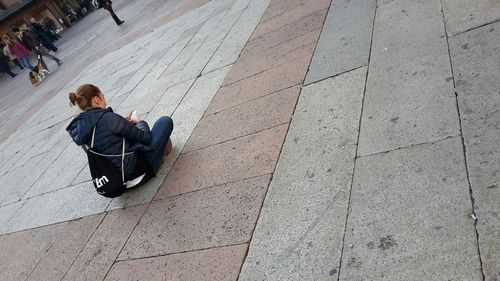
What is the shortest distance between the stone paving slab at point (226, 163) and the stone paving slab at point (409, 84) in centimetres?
91

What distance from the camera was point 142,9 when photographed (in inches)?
659

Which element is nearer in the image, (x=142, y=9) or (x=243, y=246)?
(x=243, y=246)

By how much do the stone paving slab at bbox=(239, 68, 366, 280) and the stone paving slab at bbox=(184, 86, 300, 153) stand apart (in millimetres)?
288

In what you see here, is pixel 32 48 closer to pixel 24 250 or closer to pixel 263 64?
pixel 24 250

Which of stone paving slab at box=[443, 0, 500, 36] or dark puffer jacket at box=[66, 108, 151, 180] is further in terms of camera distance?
dark puffer jacket at box=[66, 108, 151, 180]

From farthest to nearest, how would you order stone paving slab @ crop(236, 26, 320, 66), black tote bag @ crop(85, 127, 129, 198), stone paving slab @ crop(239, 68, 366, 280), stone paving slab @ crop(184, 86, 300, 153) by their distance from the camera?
stone paving slab @ crop(236, 26, 320, 66)
stone paving slab @ crop(184, 86, 300, 153)
black tote bag @ crop(85, 127, 129, 198)
stone paving slab @ crop(239, 68, 366, 280)

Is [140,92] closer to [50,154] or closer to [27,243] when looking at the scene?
[50,154]

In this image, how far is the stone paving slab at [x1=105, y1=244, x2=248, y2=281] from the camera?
272 centimetres

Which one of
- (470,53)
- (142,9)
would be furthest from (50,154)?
(142,9)

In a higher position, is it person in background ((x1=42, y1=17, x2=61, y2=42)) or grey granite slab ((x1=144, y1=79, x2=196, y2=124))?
person in background ((x1=42, y1=17, x2=61, y2=42))

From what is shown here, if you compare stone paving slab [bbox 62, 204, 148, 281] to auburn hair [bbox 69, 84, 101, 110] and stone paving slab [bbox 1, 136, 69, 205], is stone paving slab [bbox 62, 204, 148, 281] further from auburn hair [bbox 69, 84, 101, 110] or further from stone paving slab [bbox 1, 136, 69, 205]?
stone paving slab [bbox 1, 136, 69, 205]

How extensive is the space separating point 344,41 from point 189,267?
131 inches

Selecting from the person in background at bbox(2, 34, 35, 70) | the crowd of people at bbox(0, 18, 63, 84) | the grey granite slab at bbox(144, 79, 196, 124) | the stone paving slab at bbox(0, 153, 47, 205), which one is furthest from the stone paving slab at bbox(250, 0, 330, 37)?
the person in background at bbox(2, 34, 35, 70)

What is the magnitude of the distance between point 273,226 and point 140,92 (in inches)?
211
